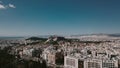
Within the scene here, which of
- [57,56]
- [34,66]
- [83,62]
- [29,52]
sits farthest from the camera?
[29,52]

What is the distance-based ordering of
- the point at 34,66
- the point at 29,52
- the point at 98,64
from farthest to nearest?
the point at 29,52 < the point at 98,64 < the point at 34,66

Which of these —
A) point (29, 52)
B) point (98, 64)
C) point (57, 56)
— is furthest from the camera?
point (29, 52)

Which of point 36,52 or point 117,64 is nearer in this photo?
point 117,64

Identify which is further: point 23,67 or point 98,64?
point 98,64

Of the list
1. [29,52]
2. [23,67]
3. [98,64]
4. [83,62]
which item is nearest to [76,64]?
[83,62]

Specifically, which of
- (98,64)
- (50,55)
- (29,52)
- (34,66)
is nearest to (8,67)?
(34,66)

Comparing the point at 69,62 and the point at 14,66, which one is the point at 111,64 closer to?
the point at 69,62

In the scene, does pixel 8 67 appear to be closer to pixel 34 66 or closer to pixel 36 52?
pixel 34 66

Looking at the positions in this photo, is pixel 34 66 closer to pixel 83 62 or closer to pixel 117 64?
pixel 83 62

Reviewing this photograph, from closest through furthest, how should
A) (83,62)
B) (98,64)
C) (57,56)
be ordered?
(98,64) → (83,62) → (57,56)
